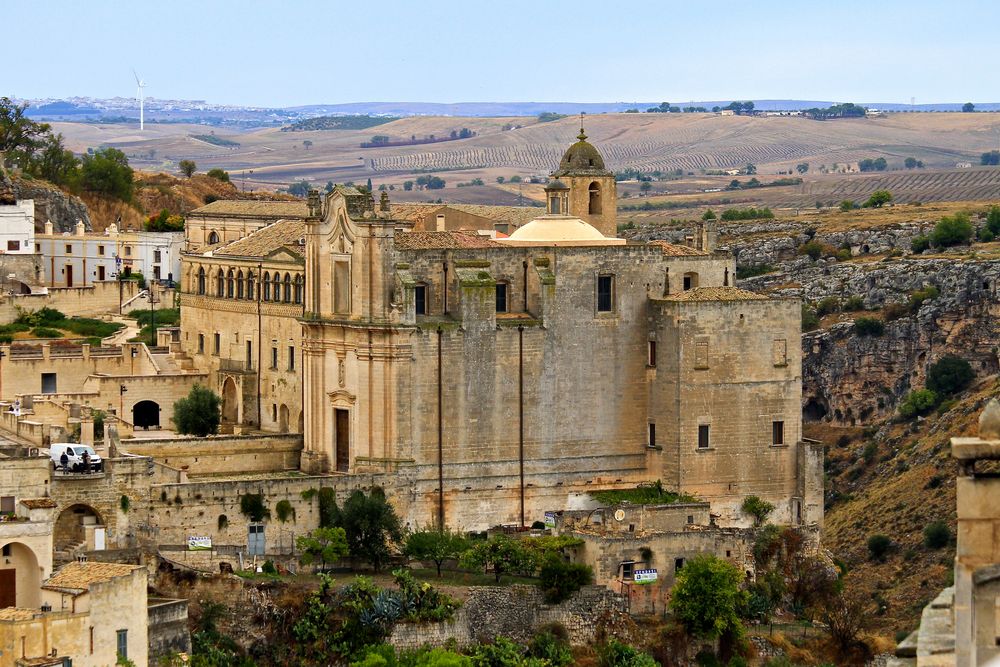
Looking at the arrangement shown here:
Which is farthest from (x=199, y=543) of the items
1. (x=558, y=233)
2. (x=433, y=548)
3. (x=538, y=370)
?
(x=558, y=233)

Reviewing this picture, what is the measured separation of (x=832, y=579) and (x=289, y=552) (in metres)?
13.8

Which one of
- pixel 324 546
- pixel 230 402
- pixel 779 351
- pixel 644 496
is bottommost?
pixel 324 546

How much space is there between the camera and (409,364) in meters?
Result: 56.8

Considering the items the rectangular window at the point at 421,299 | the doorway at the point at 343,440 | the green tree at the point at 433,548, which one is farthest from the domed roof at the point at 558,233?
the green tree at the point at 433,548

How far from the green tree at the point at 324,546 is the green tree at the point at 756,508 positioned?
37.0 feet

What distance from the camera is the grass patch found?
58062 mm

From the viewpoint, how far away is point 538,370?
58.8 metres

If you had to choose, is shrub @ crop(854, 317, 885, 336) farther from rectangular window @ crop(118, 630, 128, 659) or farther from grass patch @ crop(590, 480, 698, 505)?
rectangular window @ crop(118, 630, 128, 659)

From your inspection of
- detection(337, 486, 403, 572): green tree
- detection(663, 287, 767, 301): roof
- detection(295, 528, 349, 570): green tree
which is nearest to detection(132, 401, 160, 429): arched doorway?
detection(337, 486, 403, 572): green tree

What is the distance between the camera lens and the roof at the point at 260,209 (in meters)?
77.1

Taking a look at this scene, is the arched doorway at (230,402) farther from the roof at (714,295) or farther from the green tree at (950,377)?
the green tree at (950,377)

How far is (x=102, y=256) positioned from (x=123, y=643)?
47401 mm

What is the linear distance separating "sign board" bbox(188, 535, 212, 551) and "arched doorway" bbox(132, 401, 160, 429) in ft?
50.0

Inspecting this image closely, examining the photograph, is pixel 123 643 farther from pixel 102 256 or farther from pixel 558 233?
pixel 102 256
